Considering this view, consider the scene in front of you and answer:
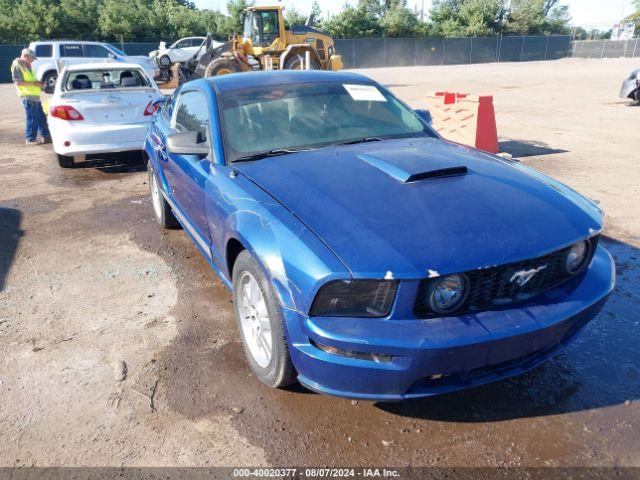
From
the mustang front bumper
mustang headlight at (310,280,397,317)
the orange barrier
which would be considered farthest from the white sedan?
mustang headlight at (310,280,397,317)

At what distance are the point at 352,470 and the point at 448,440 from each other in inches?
19.8

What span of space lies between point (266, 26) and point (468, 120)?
13978mm

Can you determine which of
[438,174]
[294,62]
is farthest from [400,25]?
[438,174]

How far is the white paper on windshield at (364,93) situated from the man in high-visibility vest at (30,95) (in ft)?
29.0

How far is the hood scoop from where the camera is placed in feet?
9.23

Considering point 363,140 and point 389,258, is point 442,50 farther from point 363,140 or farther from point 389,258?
point 389,258

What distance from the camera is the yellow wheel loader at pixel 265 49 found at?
61.1 feet

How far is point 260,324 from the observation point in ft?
9.16

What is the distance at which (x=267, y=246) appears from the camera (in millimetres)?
2504

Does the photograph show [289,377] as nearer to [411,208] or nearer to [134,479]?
[134,479]

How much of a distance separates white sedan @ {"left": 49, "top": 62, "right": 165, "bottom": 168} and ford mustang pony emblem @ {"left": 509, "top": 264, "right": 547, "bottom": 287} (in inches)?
270

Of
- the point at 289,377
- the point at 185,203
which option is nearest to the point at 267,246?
the point at 289,377

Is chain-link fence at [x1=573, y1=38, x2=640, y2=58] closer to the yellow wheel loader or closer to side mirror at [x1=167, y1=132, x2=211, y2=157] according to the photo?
the yellow wheel loader

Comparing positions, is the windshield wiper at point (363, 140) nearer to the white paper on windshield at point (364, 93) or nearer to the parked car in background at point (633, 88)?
the white paper on windshield at point (364, 93)
